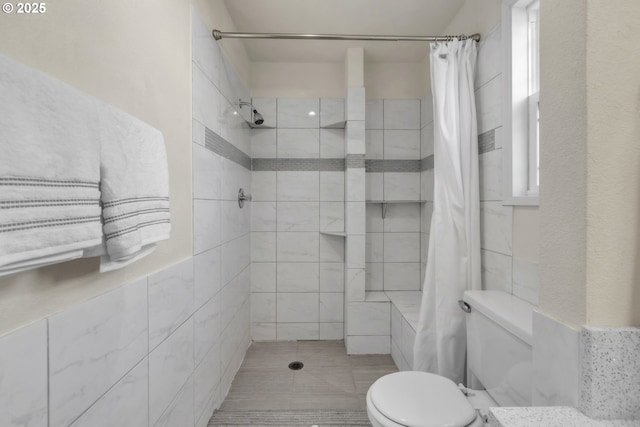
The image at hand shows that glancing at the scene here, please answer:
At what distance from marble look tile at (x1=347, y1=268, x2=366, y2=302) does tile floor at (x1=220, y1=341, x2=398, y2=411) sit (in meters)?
0.50

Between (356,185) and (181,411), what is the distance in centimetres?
179

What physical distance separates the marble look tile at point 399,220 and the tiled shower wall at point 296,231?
0.43 metres

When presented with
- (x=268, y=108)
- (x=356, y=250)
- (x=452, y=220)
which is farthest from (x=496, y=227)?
(x=268, y=108)

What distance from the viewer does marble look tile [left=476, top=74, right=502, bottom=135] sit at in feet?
4.91

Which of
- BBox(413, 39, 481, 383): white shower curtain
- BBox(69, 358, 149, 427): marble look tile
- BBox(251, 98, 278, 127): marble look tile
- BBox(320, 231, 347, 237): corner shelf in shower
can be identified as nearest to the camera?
BBox(69, 358, 149, 427): marble look tile

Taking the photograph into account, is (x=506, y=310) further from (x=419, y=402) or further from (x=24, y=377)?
(x=24, y=377)

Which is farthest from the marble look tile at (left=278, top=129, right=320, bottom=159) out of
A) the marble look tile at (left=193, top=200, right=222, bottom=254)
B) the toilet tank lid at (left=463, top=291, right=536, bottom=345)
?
the toilet tank lid at (left=463, top=291, right=536, bottom=345)

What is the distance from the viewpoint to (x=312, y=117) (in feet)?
8.44

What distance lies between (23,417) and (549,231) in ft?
3.80

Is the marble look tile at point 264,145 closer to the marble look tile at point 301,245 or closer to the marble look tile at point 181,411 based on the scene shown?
the marble look tile at point 301,245

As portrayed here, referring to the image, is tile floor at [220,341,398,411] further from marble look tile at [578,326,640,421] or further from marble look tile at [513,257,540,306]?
marble look tile at [578,326,640,421]

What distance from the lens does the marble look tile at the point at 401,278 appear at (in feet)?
8.49

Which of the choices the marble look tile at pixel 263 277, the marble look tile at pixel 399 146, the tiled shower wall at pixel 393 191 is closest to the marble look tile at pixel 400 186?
the tiled shower wall at pixel 393 191

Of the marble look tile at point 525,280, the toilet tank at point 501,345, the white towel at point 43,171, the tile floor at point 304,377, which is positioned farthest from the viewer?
the tile floor at point 304,377
